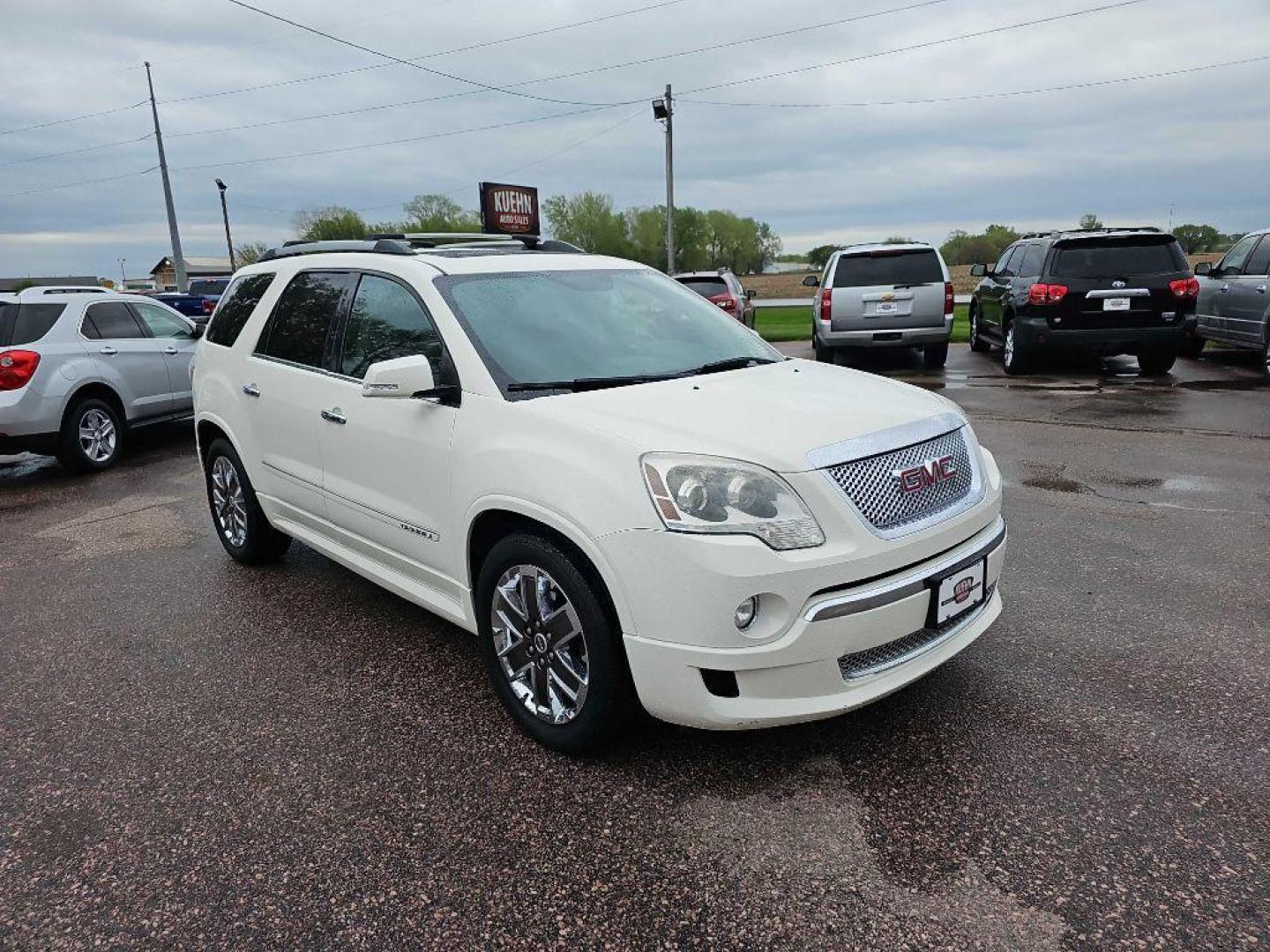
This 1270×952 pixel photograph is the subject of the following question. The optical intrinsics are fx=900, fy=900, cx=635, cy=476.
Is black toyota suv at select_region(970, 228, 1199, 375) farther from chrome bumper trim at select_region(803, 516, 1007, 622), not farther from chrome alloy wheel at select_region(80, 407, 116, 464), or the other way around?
chrome alloy wheel at select_region(80, 407, 116, 464)

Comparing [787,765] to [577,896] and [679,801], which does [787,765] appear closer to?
[679,801]

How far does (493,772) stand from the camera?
10.0 feet

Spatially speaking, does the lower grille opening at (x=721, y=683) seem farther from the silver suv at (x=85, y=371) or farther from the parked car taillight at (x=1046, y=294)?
the parked car taillight at (x=1046, y=294)

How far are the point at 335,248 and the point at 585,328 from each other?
1736 mm

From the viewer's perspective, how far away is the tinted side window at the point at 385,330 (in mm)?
3643

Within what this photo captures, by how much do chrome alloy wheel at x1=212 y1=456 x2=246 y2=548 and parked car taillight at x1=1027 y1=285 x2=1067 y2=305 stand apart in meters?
9.75

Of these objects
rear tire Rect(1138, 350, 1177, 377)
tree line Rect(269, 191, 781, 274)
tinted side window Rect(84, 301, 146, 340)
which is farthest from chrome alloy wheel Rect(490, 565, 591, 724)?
tree line Rect(269, 191, 781, 274)

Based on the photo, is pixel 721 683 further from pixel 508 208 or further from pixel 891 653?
pixel 508 208

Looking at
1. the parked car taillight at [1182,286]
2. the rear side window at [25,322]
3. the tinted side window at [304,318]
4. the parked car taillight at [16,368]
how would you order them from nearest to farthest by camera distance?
the tinted side window at [304,318], the parked car taillight at [16,368], the rear side window at [25,322], the parked car taillight at [1182,286]

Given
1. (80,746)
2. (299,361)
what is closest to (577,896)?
(80,746)

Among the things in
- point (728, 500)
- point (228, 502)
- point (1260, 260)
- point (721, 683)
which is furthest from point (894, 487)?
point (1260, 260)

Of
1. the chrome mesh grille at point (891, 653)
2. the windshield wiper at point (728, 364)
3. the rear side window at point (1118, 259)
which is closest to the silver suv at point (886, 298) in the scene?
the rear side window at point (1118, 259)

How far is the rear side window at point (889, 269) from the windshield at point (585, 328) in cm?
890

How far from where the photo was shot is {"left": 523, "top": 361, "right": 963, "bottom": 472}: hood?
278cm
